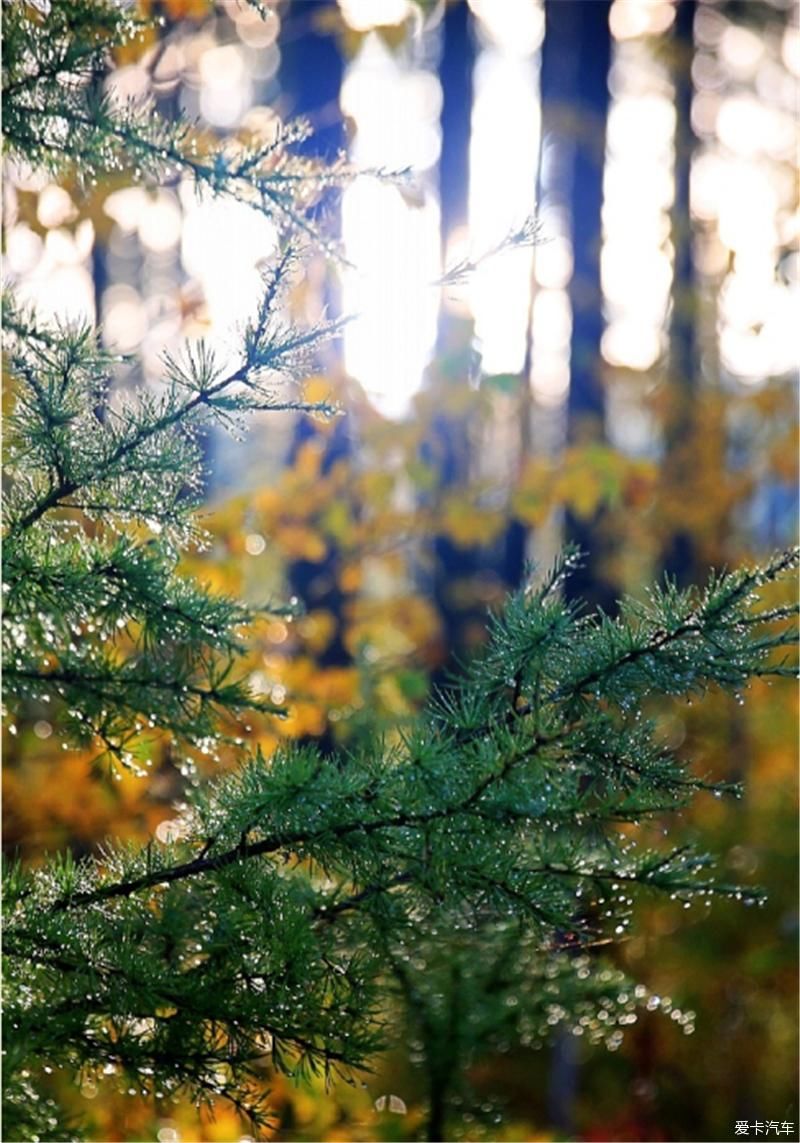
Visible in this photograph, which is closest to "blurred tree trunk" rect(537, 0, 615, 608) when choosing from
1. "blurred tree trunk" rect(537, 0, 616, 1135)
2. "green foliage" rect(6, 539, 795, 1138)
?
"blurred tree trunk" rect(537, 0, 616, 1135)

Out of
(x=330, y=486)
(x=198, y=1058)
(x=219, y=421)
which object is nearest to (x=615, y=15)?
(x=330, y=486)

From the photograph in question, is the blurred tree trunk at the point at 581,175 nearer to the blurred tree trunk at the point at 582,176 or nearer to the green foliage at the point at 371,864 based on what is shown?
the blurred tree trunk at the point at 582,176

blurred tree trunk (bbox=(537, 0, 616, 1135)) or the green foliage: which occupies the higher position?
blurred tree trunk (bbox=(537, 0, 616, 1135))

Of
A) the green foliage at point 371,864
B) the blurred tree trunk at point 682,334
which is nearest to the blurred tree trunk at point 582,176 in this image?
the blurred tree trunk at point 682,334

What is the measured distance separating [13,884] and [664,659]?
2.75ft

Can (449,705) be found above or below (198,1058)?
above

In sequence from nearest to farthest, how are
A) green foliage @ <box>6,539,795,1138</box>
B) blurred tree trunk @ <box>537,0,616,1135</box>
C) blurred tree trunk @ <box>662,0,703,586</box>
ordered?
1. green foliage @ <box>6,539,795,1138</box>
2. blurred tree trunk @ <box>537,0,616,1135</box>
3. blurred tree trunk @ <box>662,0,703,586</box>

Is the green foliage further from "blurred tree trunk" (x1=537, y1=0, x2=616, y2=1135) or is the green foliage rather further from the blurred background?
"blurred tree trunk" (x1=537, y1=0, x2=616, y2=1135)

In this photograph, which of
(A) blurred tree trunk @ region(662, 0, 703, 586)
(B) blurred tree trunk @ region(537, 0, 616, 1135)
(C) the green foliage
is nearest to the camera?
(C) the green foliage

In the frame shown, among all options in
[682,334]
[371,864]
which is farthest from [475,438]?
[371,864]

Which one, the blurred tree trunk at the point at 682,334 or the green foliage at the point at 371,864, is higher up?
the blurred tree trunk at the point at 682,334

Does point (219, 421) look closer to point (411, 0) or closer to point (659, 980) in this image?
point (411, 0)

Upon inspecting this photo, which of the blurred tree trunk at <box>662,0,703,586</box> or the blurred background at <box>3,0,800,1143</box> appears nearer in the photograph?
the blurred background at <box>3,0,800,1143</box>

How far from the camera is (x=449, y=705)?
1252 millimetres
